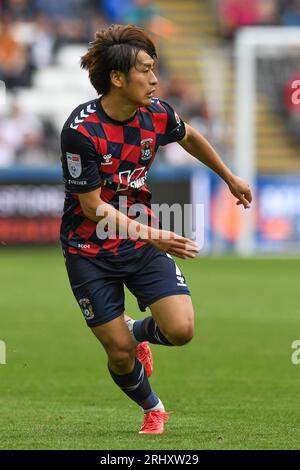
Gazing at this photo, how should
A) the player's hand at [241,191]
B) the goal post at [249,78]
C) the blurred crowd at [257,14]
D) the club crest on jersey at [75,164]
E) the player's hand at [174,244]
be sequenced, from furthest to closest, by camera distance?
the blurred crowd at [257,14], the goal post at [249,78], the player's hand at [241,191], the club crest on jersey at [75,164], the player's hand at [174,244]

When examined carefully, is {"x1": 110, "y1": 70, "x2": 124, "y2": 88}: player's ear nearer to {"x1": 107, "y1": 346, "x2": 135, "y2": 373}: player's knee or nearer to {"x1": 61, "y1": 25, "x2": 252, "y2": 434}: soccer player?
{"x1": 61, "y1": 25, "x2": 252, "y2": 434}: soccer player

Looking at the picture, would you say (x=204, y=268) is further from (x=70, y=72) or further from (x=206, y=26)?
(x=206, y=26)

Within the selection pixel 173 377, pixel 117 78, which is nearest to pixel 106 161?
pixel 117 78

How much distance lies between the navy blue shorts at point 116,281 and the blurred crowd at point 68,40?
1486 cm

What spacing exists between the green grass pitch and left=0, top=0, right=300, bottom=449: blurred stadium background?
2 cm

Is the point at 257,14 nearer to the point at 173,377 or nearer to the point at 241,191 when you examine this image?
the point at 173,377

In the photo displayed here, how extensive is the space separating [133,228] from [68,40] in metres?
19.5

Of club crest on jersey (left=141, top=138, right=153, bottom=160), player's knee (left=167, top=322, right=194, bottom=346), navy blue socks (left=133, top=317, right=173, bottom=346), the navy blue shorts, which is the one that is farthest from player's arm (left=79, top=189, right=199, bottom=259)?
navy blue socks (left=133, top=317, right=173, bottom=346)

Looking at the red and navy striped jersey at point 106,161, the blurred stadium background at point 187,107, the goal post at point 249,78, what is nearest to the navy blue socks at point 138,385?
the red and navy striped jersey at point 106,161

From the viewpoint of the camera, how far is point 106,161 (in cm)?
709

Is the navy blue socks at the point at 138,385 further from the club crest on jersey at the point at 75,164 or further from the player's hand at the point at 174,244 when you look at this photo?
the club crest on jersey at the point at 75,164

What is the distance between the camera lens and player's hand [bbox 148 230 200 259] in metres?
6.55

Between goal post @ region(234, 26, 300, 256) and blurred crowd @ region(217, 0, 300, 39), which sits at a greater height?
blurred crowd @ region(217, 0, 300, 39)

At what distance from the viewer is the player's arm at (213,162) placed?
25.1 ft
